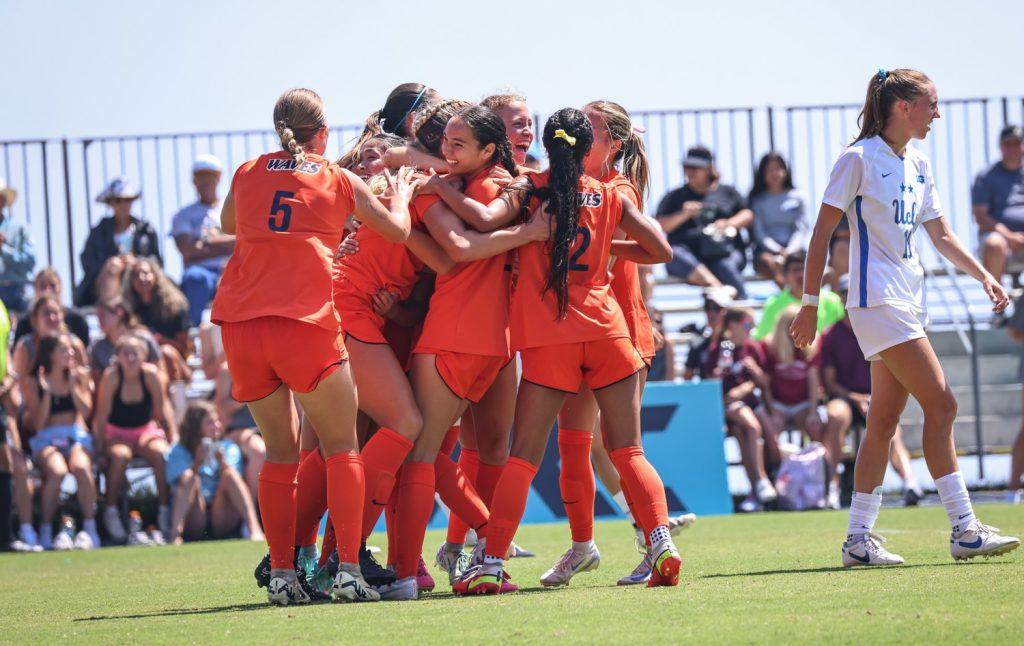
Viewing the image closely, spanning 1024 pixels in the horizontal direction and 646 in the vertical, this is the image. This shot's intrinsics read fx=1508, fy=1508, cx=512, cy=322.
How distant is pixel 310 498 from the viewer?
22.2ft

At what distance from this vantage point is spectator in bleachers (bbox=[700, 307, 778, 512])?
44.2 ft

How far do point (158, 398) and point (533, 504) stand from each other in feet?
11.0

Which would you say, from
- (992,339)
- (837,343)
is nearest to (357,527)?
(837,343)

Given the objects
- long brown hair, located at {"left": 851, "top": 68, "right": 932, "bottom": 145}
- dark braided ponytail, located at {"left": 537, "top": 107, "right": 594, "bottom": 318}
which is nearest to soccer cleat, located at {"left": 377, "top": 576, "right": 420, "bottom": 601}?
dark braided ponytail, located at {"left": 537, "top": 107, "right": 594, "bottom": 318}

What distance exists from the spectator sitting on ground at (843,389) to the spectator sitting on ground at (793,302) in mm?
418

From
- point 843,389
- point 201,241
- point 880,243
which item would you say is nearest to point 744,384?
point 843,389

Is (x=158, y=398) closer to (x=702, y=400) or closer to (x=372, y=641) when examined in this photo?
(x=702, y=400)

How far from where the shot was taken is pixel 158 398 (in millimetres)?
13023

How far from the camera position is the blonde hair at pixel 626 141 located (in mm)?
6895

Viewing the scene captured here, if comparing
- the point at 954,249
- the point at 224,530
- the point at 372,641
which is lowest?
the point at 224,530

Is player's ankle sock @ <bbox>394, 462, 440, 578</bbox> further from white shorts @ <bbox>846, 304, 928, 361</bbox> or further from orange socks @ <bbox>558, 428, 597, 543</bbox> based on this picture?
white shorts @ <bbox>846, 304, 928, 361</bbox>

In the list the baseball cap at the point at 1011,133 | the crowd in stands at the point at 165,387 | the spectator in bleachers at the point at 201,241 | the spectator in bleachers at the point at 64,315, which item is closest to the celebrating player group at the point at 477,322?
the crowd in stands at the point at 165,387

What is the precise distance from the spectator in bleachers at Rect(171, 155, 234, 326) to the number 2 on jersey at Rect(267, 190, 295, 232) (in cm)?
938

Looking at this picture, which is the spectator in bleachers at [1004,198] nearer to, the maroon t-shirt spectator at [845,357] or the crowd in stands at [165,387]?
the crowd in stands at [165,387]
